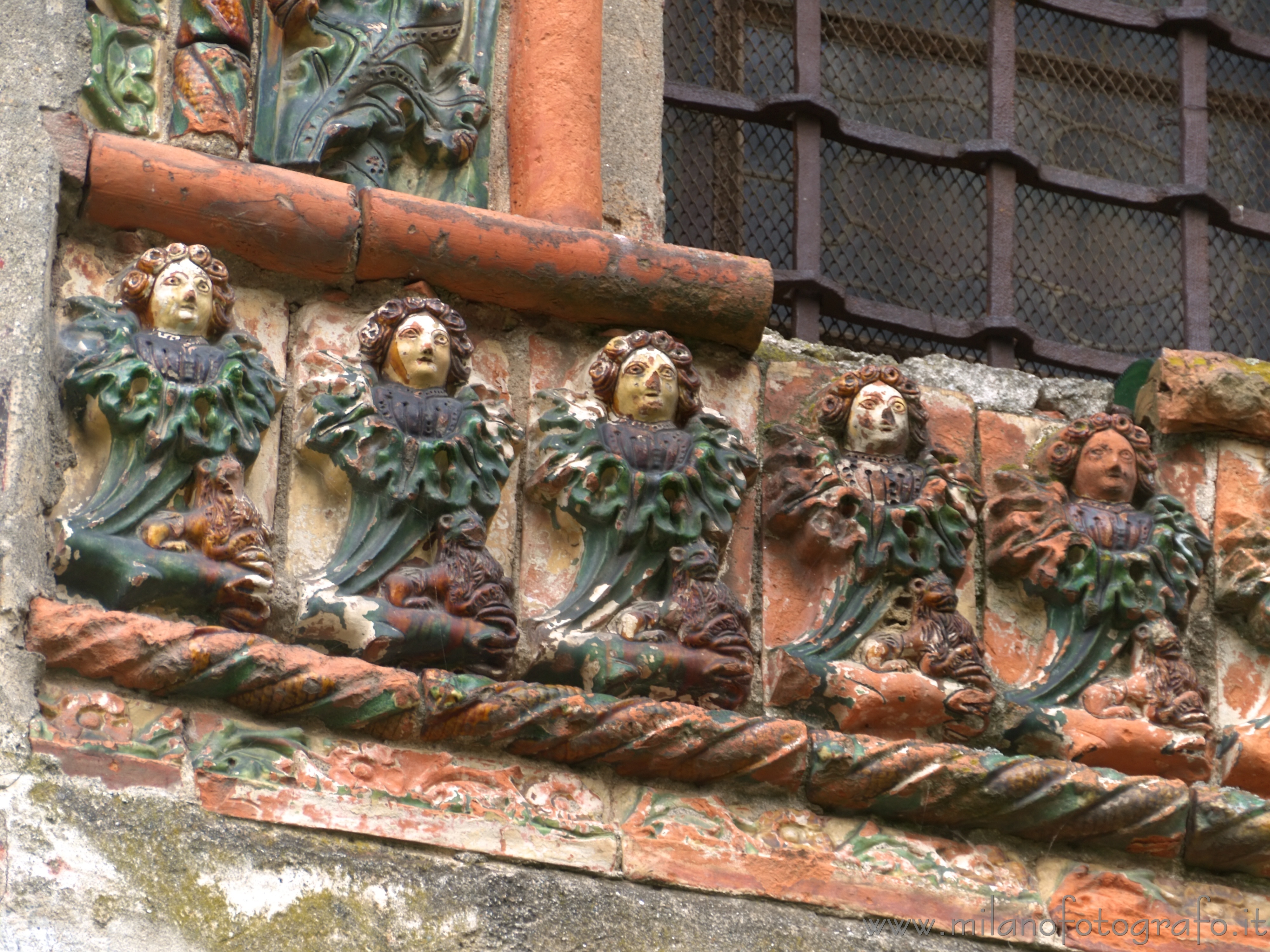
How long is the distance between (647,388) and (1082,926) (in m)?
1.27

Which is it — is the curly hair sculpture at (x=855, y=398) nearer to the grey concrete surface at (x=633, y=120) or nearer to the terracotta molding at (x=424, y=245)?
the terracotta molding at (x=424, y=245)

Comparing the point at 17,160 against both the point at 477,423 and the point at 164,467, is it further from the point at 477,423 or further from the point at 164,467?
the point at 477,423

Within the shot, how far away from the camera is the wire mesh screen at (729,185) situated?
246 inches

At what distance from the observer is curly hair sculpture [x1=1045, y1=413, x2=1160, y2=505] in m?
5.55

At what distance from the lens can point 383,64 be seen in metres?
5.44

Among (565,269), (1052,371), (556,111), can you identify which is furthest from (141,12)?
(1052,371)

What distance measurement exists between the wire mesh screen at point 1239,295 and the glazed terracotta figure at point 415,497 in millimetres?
2185

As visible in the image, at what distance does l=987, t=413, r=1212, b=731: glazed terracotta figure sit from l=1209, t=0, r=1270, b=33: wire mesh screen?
5.89 ft

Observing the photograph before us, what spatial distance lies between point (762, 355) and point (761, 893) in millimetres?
1173

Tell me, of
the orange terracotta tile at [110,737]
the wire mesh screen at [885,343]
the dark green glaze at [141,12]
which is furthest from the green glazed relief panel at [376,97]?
the orange terracotta tile at [110,737]

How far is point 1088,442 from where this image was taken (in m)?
5.55

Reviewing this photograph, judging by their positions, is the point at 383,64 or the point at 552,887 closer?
the point at 552,887

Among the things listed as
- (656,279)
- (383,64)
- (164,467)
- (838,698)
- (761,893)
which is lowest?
(761,893)

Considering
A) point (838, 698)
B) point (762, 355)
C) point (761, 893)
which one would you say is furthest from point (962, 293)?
point (761, 893)
